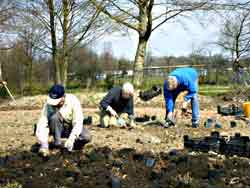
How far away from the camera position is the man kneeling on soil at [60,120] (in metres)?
5.29

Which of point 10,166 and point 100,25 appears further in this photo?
point 100,25

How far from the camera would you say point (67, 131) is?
228 inches

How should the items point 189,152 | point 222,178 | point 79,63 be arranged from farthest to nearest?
1. point 79,63
2. point 189,152
3. point 222,178

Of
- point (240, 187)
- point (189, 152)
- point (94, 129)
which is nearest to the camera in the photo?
point (240, 187)

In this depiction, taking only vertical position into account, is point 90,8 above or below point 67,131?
above

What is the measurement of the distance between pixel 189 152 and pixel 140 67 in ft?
51.5

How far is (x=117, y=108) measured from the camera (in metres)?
8.28

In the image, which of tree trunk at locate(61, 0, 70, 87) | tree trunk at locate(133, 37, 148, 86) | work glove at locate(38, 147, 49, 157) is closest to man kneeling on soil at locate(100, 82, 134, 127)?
work glove at locate(38, 147, 49, 157)

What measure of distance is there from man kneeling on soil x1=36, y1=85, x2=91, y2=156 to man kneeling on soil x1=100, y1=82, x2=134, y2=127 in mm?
2269

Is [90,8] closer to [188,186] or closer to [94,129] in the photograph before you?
[94,129]

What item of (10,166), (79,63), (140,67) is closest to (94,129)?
(10,166)

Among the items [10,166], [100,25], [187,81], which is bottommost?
[10,166]

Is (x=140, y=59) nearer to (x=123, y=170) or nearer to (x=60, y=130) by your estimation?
(x=60, y=130)

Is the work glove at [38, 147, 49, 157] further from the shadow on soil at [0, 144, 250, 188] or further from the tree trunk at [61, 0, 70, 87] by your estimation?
the tree trunk at [61, 0, 70, 87]
